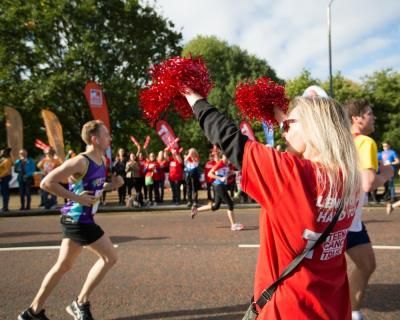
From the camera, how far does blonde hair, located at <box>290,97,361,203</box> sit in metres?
1.72

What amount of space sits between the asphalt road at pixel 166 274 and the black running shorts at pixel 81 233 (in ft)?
2.47

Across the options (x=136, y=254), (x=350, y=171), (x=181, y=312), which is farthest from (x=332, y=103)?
(x=136, y=254)

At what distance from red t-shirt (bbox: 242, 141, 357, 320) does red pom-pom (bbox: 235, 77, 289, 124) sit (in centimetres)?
96

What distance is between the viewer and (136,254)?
641cm

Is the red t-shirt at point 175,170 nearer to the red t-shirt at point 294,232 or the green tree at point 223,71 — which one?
the red t-shirt at point 294,232

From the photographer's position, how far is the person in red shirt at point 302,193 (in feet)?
5.51

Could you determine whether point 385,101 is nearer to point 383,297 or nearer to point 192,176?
point 192,176

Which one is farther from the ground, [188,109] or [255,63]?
[255,63]

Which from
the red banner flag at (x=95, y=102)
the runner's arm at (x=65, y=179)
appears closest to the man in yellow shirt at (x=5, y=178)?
the red banner flag at (x=95, y=102)

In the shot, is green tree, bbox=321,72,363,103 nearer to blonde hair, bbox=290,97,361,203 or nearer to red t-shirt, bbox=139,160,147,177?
red t-shirt, bbox=139,160,147,177

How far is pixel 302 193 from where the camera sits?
1.68 metres

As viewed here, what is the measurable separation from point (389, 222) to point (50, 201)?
9650mm

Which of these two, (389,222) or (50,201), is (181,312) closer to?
(389,222)

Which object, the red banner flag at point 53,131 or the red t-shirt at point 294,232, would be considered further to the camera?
the red banner flag at point 53,131
